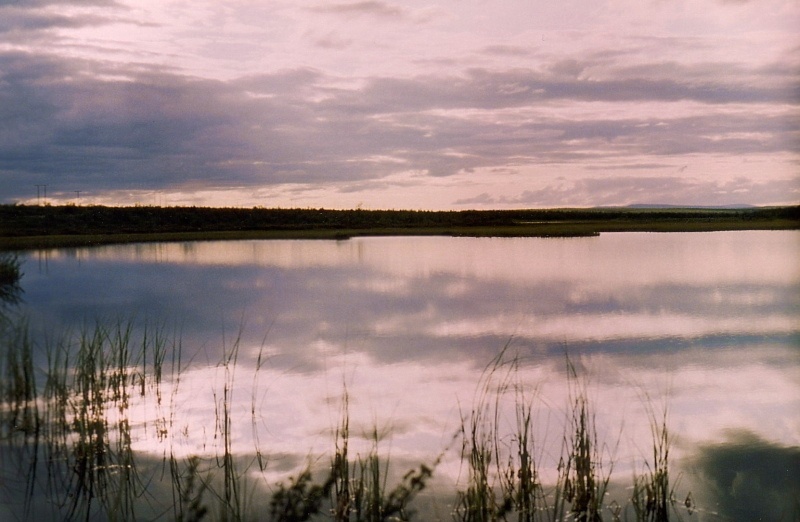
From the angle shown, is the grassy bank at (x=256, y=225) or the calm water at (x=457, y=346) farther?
the grassy bank at (x=256, y=225)

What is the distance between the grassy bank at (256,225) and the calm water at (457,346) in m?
16.3

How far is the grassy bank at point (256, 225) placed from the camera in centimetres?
5362

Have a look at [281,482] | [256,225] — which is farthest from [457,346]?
[256,225]

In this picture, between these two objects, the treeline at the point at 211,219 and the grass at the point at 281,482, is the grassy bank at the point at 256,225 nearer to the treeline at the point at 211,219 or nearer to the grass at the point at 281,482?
the treeline at the point at 211,219

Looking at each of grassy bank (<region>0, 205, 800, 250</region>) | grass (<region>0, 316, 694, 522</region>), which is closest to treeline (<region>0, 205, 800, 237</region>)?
grassy bank (<region>0, 205, 800, 250</region>)

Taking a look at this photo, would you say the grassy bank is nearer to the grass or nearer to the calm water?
the calm water

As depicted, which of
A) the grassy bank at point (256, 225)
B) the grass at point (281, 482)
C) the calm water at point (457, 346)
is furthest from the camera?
the grassy bank at point (256, 225)

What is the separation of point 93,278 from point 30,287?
3000mm

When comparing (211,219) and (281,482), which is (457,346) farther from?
(211,219)

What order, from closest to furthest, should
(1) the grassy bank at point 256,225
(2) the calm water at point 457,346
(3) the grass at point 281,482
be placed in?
(3) the grass at point 281,482 < (2) the calm water at point 457,346 < (1) the grassy bank at point 256,225

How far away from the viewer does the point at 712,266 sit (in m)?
32.8

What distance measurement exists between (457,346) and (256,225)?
57.0 meters

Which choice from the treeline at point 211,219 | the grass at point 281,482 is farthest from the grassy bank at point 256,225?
the grass at point 281,482

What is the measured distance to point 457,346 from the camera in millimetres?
15680
